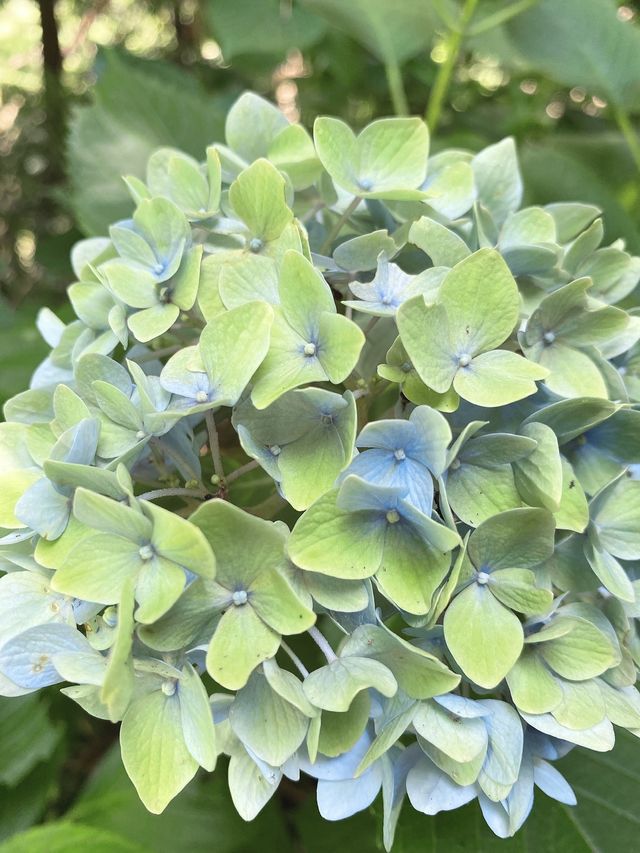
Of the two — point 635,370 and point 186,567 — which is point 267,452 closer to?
point 186,567

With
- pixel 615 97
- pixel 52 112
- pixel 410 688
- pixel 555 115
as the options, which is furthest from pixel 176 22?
pixel 410 688

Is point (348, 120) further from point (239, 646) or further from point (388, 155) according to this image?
point (239, 646)

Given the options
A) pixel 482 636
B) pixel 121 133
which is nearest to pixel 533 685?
pixel 482 636

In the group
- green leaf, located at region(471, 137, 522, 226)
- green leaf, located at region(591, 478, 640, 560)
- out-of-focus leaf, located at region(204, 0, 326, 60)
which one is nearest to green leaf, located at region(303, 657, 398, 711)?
green leaf, located at region(591, 478, 640, 560)

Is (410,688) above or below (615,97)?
below

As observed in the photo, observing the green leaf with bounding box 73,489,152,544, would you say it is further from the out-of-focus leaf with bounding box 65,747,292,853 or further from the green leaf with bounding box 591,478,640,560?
the out-of-focus leaf with bounding box 65,747,292,853
